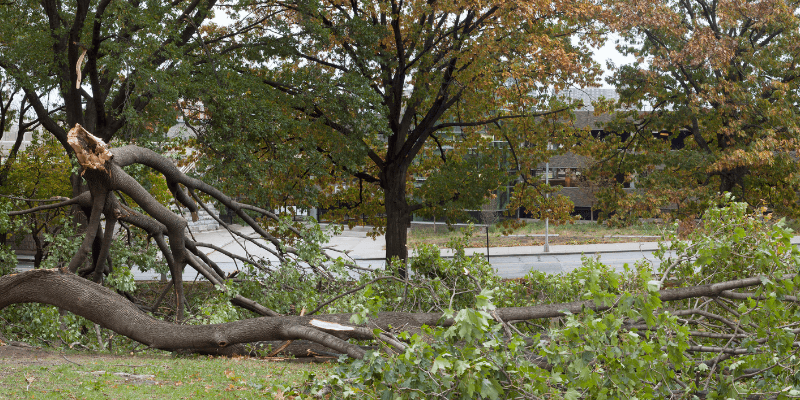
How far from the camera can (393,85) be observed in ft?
47.6

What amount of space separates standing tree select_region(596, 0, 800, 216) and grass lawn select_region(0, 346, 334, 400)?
11.3 metres

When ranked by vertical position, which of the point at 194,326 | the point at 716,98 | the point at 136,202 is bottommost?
the point at 194,326

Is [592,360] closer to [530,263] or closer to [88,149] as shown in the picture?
[88,149]

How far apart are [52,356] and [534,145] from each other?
41.4 ft

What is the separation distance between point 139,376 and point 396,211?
10005 millimetres

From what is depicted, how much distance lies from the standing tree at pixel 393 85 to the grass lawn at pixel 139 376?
5130 mm

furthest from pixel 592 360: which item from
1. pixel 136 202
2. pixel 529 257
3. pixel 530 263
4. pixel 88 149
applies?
pixel 529 257

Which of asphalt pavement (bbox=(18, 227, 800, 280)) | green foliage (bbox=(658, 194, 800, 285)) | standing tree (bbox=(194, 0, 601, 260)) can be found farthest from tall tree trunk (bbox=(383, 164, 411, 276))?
green foliage (bbox=(658, 194, 800, 285))

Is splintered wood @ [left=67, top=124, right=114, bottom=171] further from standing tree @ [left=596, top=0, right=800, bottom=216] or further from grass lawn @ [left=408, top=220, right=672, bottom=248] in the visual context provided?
grass lawn @ [left=408, top=220, right=672, bottom=248]

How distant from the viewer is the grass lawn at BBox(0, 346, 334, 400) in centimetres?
489

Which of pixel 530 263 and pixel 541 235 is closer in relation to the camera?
pixel 530 263

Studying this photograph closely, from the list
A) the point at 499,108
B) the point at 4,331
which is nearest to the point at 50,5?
the point at 4,331

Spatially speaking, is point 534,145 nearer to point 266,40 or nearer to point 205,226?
point 266,40

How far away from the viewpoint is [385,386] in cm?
376
